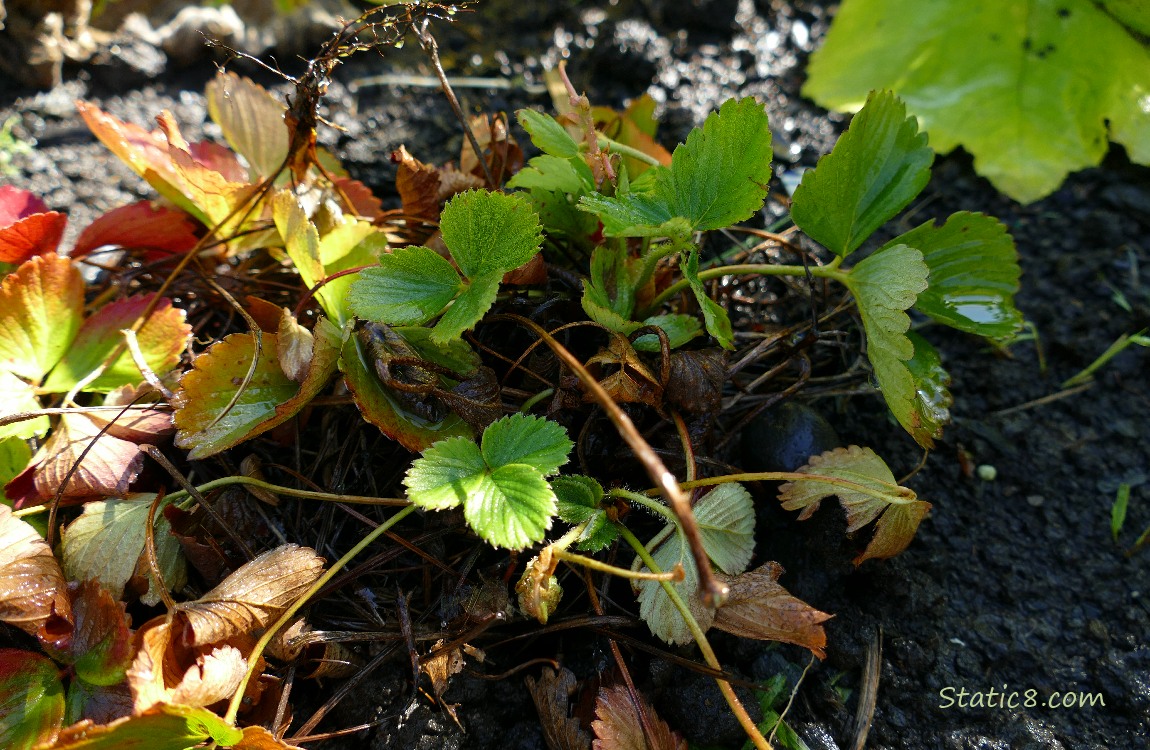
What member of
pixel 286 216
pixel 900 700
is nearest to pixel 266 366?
pixel 286 216

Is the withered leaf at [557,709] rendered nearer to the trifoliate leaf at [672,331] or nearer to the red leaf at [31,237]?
the trifoliate leaf at [672,331]

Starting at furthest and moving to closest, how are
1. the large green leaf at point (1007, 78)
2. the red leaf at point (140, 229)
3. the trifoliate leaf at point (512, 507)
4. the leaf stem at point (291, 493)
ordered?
the large green leaf at point (1007, 78), the red leaf at point (140, 229), the leaf stem at point (291, 493), the trifoliate leaf at point (512, 507)

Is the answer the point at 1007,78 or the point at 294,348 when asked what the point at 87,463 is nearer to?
the point at 294,348

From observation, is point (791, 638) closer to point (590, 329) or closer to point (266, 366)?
point (590, 329)

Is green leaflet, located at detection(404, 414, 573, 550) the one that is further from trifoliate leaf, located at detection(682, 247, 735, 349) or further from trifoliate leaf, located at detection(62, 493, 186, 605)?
trifoliate leaf, located at detection(62, 493, 186, 605)

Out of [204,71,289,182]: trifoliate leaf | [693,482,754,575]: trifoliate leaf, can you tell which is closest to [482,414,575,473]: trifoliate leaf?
[693,482,754,575]: trifoliate leaf

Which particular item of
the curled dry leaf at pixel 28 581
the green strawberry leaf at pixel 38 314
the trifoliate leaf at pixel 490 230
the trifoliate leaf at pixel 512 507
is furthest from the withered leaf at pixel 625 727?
the green strawberry leaf at pixel 38 314
